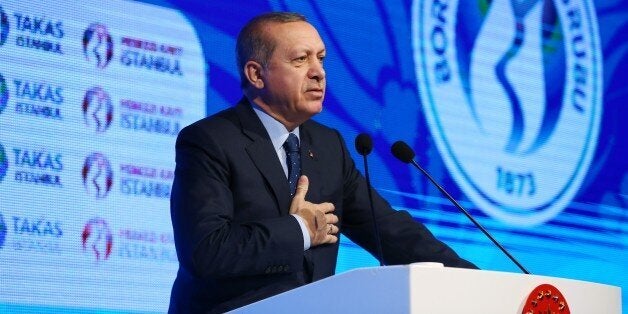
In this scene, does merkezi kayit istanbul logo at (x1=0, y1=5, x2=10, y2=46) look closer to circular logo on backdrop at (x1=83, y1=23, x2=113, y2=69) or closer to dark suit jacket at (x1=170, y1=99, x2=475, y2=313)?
circular logo on backdrop at (x1=83, y1=23, x2=113, y2=69)

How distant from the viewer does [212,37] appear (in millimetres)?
4160

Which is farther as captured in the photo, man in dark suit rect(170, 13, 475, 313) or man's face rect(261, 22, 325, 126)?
man's face rect(261, 22, 325, 126)

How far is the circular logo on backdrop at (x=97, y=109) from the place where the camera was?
3.80 meters

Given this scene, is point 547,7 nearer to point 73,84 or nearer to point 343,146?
point 343,146

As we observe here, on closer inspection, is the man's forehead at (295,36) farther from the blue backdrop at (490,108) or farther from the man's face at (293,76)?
the blue backdrop at (490,108)

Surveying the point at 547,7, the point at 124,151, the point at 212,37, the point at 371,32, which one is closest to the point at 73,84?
the point at 124,151

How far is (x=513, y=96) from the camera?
16.5 ft

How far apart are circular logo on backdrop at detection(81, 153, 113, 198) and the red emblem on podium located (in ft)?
5.61

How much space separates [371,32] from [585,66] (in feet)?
3.78

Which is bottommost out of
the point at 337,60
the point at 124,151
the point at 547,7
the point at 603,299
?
the point at 603,299

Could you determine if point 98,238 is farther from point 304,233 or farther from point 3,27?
point 304,233

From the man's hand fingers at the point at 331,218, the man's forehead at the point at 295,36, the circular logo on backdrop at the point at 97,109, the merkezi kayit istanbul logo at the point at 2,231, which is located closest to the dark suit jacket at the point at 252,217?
the man's hand fingers at the point at 331,218

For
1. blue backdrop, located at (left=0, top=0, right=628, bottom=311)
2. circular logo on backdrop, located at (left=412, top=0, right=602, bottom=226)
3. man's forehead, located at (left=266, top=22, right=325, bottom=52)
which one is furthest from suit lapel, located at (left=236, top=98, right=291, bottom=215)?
circular logo on backdrop, located at (left=412, top=0, right=602, bottom=226)

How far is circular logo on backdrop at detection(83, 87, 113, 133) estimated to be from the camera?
3805 mm
